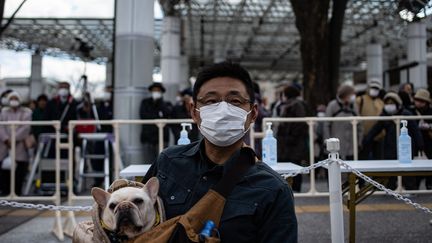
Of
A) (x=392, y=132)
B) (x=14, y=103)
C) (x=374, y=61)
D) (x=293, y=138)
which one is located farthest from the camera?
(x=374, y=61)

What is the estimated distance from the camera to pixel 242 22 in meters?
25.1

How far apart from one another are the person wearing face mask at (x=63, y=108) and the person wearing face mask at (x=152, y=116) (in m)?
1.45

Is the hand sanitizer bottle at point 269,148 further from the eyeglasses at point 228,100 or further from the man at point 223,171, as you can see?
the eyeglasses at point 228,100

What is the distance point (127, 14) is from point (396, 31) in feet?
80.2

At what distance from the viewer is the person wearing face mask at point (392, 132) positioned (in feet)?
19.7

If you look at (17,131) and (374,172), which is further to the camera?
(17,131)

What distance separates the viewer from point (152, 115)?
284 inches

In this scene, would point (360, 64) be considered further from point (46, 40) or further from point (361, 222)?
point (361, 222)

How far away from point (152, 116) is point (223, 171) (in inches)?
210

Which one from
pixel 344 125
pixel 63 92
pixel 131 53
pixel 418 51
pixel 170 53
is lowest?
pixel 344 125

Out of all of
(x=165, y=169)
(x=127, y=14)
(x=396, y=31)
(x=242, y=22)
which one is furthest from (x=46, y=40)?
(x=165, y=169)

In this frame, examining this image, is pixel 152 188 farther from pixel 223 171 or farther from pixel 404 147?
pixel 404 147

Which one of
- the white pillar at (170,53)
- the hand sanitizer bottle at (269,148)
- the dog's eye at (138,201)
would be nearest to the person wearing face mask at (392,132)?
the hand sanitizer bottle at (269,148)

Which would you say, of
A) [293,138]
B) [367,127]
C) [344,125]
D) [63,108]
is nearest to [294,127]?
[293,138]
